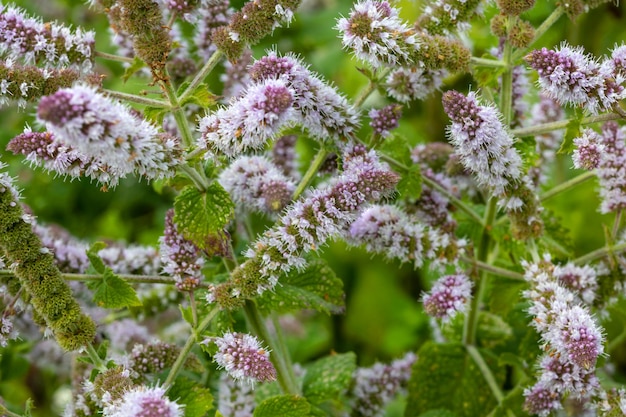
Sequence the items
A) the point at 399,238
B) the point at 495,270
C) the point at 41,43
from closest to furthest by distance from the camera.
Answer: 1. the point at 41,43
2. the point at 399,238
3. the point at 495,270

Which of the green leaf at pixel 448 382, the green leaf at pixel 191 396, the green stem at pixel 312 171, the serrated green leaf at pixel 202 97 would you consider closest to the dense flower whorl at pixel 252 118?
the serrated green leaf at pixel 202 97

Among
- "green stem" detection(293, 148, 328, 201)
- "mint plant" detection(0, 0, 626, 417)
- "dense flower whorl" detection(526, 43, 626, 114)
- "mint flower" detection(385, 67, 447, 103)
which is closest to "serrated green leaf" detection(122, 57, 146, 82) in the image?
"mint plant" detection(0, 0, 626, 417)

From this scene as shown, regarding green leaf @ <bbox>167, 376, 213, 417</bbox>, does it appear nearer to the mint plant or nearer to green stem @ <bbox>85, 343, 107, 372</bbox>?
the mint plant

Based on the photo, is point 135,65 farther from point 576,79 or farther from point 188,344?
point 576,79

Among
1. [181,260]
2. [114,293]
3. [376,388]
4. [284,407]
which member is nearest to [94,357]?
[114,293]

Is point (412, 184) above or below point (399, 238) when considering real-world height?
above

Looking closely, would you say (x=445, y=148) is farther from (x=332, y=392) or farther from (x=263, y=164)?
(x=332, y=392)

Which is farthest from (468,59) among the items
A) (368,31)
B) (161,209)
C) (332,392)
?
(161,209)
